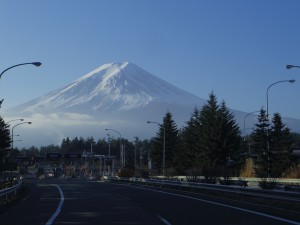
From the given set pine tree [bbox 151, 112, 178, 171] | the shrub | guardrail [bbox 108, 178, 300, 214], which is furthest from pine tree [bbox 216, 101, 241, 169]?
guardrail [bbox 108, 178, 300, 214]

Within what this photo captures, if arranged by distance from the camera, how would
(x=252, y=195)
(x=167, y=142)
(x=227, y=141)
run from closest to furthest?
(x=252, y=195)
(x=227, y=141)
(x=167, y=142)

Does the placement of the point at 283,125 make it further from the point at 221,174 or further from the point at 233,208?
the point at 233,208

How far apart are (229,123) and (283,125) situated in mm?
9119

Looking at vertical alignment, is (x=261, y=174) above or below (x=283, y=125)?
below

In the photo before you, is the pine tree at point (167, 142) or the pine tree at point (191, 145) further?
the pine tree at point (167, 142)

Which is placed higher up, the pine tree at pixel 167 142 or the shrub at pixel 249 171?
the pine tree at pixel 167 142

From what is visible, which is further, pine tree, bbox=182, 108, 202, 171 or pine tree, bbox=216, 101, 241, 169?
pine tree, bbox=182, 108, 202, 171

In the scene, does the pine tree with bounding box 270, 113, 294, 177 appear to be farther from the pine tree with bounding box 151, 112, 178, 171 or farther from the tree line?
the pine tree with bounding box 151, 112, 178, 171

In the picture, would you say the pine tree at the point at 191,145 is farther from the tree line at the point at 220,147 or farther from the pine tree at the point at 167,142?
the pine tree at the point at 167,142

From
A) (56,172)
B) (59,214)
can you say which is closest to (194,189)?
(59,214)

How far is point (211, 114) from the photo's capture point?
8425 centimetres

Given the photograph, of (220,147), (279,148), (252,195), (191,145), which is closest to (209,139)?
(220,147)

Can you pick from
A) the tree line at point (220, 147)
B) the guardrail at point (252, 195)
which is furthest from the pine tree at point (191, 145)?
the guardrail at point (252, 195)

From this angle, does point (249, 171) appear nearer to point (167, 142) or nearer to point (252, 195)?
point (252, 195)
